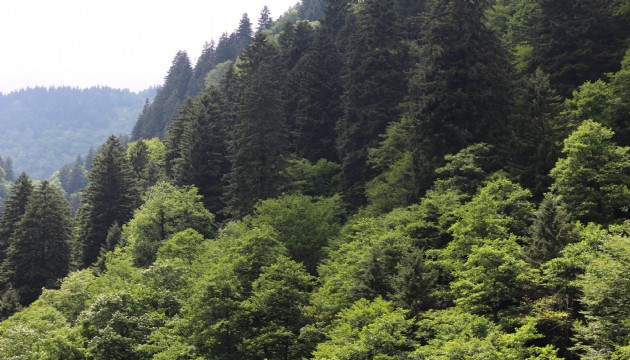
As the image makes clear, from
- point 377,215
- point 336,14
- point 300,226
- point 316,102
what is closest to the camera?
point 377,215

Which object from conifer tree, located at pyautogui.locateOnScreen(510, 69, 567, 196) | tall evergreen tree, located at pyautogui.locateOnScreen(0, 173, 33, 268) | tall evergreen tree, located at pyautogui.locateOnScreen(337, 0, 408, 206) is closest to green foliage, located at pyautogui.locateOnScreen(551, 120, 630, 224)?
conifer tree, located at pyautogui.locateOnScreen(510, 69, 567, 196)

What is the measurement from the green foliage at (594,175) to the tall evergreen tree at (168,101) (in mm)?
122185

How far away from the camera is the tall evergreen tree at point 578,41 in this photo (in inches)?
1636

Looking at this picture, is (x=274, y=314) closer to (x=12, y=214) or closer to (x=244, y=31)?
(x=12, y=214)

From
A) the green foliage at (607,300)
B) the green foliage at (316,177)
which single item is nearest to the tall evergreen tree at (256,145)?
the green foliage at (316,177)

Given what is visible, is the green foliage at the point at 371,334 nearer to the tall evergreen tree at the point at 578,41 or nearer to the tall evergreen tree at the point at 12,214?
the tall evergreen tree at the point at 578,41

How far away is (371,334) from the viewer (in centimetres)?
2298

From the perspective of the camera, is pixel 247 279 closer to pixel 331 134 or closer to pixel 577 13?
pixel 331 134

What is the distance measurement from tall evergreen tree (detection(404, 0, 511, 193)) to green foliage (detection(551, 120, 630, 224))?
32.9 ft

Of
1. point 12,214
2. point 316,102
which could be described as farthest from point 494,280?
point 12,214

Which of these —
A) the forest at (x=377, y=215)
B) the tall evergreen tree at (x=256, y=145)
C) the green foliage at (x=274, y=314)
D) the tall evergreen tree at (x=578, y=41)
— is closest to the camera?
the forest at (x=377, y=215)

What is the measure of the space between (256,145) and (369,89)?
12685 millimetres

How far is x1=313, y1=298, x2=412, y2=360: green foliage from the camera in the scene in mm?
22734

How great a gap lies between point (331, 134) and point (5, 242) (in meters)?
39.5
